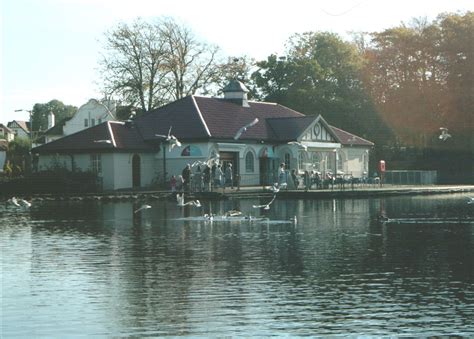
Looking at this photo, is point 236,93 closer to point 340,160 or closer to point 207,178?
point 340,160

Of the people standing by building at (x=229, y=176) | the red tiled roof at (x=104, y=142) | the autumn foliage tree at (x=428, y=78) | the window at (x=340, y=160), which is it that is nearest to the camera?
the people standing by building at (x=229, y=176)

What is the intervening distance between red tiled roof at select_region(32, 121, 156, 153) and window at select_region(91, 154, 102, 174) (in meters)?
0.55

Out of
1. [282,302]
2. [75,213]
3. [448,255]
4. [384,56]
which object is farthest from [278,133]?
[282,302]

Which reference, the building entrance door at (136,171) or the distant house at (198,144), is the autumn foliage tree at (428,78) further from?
the building entrance door at (136,171)

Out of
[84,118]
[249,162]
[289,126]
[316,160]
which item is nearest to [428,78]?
[316,160]

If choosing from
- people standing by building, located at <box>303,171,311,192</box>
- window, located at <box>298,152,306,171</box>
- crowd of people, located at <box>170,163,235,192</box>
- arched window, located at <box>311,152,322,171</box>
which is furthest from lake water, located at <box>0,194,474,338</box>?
arched window, located at <box>311,152,322,171</box>

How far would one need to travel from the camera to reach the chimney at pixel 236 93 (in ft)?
222

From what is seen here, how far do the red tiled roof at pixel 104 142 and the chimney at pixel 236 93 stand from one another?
10.2 meters

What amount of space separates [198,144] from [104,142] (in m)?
7.05

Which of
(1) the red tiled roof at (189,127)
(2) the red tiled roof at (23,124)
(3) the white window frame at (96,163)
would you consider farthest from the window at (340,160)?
(2) the red tiled roof at (23,124)

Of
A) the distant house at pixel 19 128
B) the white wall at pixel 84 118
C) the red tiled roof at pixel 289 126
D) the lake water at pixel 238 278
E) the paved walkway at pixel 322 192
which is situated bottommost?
the lake water at pixel 238 278

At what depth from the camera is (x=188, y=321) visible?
41.7 ft

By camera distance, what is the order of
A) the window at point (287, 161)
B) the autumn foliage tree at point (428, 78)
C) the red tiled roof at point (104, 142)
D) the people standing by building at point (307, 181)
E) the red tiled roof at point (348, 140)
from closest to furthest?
the people standing by building at point (307, 181) < the red tiled roof at point (104, 142) < the window at point (287, 161) < the red tiled roof at point (348, 140) < the autumn foliage tree at point (428, 78)

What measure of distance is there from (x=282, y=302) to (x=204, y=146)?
4494 centimetres
